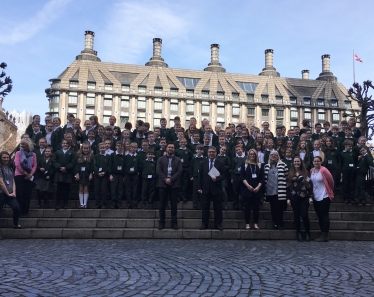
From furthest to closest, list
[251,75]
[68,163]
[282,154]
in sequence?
1. [251,75]
2. [282,154]
3. [68,163]

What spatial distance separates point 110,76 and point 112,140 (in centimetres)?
5942

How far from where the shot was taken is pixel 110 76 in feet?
224

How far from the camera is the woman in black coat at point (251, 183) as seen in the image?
9.07 metres

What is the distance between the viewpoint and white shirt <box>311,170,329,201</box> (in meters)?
8.75

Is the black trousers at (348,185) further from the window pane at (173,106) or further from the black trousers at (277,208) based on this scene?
the window pane at (173,106)

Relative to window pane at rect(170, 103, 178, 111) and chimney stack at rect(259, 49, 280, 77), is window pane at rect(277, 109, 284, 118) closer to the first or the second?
chimney stack at rect(259, 49, 280, 77)

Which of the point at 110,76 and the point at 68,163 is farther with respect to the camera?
the point at 110,76

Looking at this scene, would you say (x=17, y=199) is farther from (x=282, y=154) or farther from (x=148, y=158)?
(x=282, y=154)

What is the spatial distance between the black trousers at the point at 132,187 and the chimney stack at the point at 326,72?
80.4m

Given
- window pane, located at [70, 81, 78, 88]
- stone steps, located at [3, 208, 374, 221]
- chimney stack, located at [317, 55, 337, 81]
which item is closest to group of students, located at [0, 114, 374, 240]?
stone steps, located at [3, 208, 374, 221]

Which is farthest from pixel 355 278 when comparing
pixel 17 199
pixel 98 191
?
pixel 17 199

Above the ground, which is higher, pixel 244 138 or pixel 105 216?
pixel 244 138

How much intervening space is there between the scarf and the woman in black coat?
5080 mm

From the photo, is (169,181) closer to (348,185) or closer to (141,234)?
(141,234)
